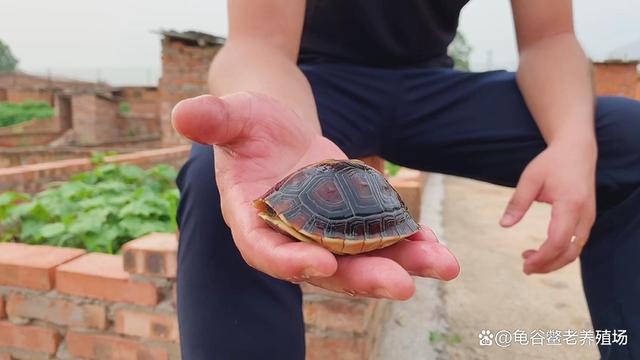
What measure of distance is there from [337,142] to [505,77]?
93 cm

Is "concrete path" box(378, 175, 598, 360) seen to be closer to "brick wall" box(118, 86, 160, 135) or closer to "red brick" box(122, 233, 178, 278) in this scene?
"red brick" box(122, 233, 178, 278)

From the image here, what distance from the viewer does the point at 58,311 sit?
8.14 feet

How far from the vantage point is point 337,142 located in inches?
77.2

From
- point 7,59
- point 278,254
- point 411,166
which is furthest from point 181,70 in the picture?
point 7,59

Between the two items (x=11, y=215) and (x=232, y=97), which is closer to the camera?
(x=232, y=97)

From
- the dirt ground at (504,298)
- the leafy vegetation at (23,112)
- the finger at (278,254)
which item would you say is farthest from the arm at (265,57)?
the leafy vegetation at (23,112)

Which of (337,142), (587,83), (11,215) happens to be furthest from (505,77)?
(11,215)

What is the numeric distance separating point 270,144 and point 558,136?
1134mm

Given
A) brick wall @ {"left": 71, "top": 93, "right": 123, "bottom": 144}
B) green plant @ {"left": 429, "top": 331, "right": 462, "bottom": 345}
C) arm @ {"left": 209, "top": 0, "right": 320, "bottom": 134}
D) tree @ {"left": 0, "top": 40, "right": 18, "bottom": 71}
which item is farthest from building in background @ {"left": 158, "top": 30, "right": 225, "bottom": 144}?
tree @ {"left": 0, "top": 40, "right": 18, "bottom": 71}

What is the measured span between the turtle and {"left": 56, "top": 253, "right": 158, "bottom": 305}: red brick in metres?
1.24

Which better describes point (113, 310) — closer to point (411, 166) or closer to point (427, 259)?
point (411, 166)

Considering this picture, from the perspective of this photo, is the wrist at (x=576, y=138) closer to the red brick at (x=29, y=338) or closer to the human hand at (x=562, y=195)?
the human hand at (x=562, y=195)

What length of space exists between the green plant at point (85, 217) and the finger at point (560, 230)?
2369 millimetres

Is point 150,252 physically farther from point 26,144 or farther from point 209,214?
point 26,144
